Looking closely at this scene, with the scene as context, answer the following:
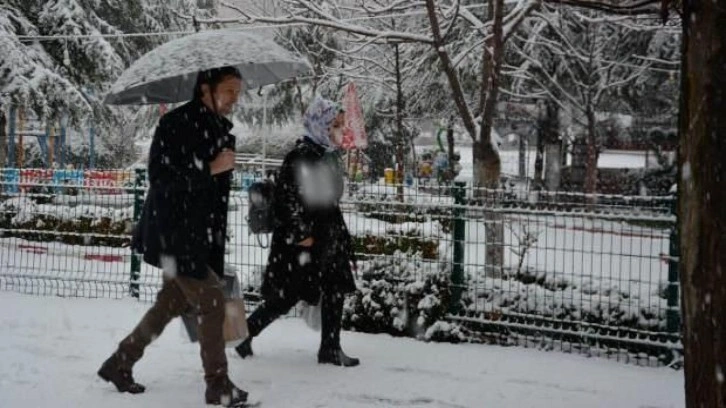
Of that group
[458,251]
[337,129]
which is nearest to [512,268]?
[458,251]

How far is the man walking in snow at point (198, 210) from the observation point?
466cm

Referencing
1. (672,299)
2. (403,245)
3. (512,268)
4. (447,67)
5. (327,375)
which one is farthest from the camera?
(447,67)

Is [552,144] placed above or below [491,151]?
above

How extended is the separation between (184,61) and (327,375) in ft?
7.73

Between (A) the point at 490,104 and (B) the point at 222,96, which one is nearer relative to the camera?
(B) the point at 222,96

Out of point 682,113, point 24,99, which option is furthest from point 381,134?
point 682,113

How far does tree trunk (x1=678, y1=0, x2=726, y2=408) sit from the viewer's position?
2.87m

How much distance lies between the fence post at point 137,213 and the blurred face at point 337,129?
3.20 metres

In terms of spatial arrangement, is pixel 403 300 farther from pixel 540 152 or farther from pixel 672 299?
pixel 540 152

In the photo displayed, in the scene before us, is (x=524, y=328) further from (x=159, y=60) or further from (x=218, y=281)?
(x=159, y=60)

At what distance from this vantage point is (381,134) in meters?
34.1

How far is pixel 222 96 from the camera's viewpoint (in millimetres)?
4879

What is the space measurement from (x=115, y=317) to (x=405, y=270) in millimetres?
2800

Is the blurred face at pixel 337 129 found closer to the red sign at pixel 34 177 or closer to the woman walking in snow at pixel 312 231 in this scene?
the woman walking in snow at pixel 312 231
